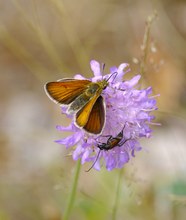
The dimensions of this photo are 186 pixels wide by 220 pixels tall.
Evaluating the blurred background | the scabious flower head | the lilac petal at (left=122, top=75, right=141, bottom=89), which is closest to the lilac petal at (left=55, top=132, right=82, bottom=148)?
the scabious flower head

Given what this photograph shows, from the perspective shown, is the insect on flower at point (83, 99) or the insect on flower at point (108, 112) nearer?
the insect on flower at point (83, 99)

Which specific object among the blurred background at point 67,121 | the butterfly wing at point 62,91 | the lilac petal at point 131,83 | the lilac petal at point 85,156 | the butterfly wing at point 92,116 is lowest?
the lilac petal at point 85,156

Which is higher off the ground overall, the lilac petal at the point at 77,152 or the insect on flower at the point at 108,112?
the insect on flower at the point at 108,112

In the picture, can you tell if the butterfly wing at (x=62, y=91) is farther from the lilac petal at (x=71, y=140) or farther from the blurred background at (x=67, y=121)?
the blurred background at (x=67, y=121)

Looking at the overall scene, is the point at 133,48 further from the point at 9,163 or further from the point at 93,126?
the point at 93,126

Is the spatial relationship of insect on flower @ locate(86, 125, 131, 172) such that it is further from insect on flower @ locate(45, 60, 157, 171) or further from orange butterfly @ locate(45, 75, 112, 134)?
orange butterfly @ locate(45, 75, 112, 134)

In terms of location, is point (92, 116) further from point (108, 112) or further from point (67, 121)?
point (67, 121)

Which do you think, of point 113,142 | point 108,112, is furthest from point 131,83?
point 113,142

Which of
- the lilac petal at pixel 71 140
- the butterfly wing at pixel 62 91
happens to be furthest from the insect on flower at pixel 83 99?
the lilac petal at pixel 71 140
